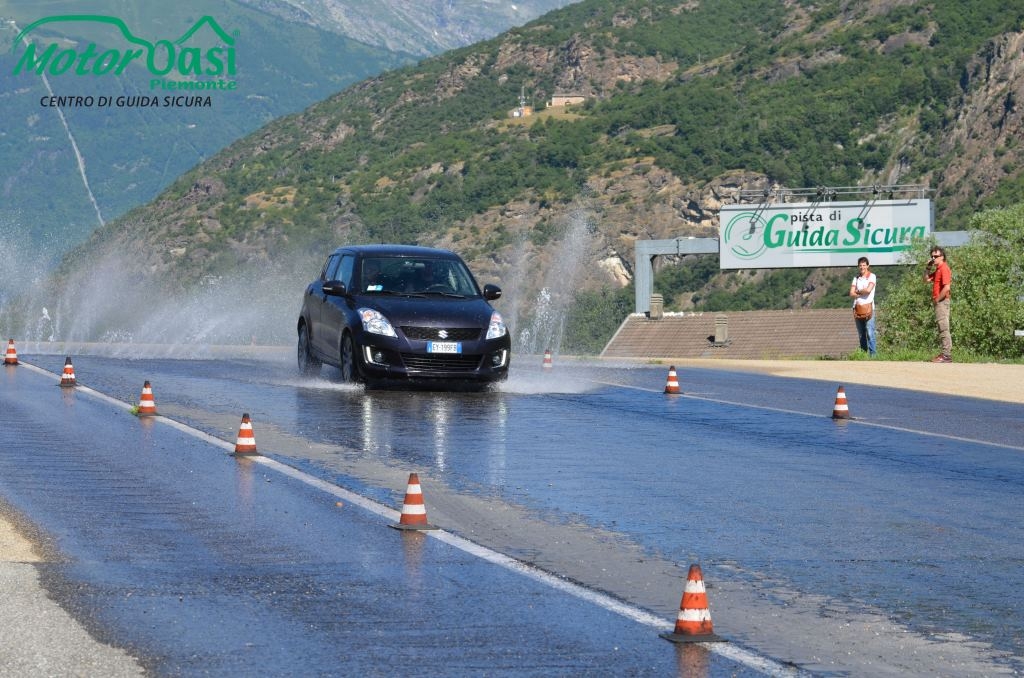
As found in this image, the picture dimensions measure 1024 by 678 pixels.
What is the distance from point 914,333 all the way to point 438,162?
126050mm

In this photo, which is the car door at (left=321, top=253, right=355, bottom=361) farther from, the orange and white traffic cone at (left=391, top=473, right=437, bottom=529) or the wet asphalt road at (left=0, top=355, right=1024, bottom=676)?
the orange and white traffic cone at (left=391, top=473, right=437, bottom=529)

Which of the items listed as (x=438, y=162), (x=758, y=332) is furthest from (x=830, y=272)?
(x=438, y=162)

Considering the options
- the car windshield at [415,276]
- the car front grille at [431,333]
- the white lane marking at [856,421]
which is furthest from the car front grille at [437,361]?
the white lane marking at [856,421]

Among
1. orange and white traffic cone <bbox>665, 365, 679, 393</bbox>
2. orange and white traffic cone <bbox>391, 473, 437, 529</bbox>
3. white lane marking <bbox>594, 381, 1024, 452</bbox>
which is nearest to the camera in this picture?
orange and white traffic cone <bbox>391, 473, 437, 529</bbox>

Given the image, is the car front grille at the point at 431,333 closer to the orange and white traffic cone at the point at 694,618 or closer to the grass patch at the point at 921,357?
the grass patch at the point at 921,357

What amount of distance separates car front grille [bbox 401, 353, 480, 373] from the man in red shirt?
1113 centimetres

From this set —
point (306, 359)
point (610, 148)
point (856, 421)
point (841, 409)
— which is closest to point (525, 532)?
point (856, 421)

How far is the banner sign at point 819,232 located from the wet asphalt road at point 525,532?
53.3m

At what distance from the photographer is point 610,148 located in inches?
5994

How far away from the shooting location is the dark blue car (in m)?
20.2

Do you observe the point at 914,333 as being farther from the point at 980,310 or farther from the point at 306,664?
the point at 306,664

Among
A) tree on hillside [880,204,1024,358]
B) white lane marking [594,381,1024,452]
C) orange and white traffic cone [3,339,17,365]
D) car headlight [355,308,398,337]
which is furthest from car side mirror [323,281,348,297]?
tree on hillside [880,204,1024,358]

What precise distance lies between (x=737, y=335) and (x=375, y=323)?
57.6 meters

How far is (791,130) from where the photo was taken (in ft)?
453
